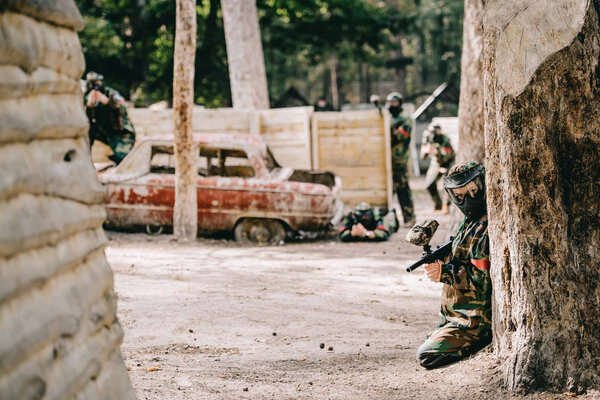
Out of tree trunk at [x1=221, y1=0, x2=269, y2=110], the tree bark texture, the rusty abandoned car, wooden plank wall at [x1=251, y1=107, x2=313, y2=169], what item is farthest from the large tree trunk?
tree trunk at [x1=221, y1=0, x2=269, y2=110]

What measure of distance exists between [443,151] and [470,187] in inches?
352

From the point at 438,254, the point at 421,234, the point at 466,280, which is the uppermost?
the point at 421,234

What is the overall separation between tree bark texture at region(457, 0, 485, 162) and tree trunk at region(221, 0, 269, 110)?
7.31 meters

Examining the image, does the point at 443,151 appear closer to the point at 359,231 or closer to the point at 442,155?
the point at 442,155

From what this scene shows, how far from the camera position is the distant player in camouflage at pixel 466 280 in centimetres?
479

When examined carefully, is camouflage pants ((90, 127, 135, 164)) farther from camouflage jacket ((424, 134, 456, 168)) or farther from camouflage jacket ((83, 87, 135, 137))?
camouflage jacket ((424, 134, 456, 168))

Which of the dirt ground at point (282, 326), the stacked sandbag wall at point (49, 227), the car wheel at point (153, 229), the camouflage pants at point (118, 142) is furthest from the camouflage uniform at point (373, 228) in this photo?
the stacked sandbag wall at point (49, 227)

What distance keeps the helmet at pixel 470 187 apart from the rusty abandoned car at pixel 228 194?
218 inches

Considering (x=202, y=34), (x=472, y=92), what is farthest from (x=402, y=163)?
(x=202, y=34)

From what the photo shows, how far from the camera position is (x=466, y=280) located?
4.84m

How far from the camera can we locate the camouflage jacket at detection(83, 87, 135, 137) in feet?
37.8

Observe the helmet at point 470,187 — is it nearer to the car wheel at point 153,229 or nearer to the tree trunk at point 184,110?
the tree trunk at point 184,110

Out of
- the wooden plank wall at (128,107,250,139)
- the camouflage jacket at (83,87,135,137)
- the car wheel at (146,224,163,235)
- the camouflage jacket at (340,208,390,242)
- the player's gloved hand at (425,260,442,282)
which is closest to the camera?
the player's gloved hand at (425,260,442,282)

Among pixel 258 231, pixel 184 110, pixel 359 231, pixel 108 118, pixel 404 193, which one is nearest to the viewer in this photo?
pixel 184 110
